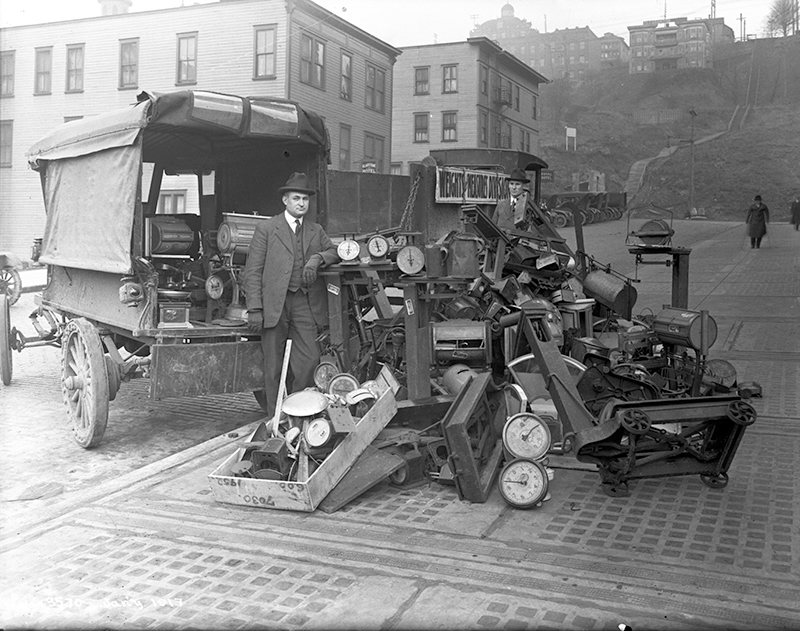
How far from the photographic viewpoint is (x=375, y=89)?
16344 mm

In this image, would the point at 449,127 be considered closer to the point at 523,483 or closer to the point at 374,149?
the point at 374,149

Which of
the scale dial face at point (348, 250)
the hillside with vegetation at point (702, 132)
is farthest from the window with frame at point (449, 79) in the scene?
the scale dial face at point (348, 250)

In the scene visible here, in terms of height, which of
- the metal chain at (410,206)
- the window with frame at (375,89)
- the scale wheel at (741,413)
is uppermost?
the window with frame at (375,89)

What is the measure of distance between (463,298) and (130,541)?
3.76m

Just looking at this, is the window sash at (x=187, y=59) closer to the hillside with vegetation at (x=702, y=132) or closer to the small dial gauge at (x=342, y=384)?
the hillside with vegetation at (x=702, y=132)

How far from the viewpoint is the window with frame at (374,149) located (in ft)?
67.7

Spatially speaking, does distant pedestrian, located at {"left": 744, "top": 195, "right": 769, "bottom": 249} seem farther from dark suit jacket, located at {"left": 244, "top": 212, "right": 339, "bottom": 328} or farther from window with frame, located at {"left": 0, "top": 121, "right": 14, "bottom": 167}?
window with frame, located at {"left": 0, "top": 121, "right": 14, "bottom": 167}

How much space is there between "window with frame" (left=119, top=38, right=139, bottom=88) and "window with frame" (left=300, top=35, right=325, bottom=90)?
731 cm

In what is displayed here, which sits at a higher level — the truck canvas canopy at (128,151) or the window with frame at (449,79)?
the window with frame at (449,79)

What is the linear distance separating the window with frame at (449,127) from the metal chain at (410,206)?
324 cm

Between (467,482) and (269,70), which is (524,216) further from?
(269,70)

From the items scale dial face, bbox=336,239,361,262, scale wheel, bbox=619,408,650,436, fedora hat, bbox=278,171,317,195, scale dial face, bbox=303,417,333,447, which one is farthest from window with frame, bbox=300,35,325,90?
scale wheel, bbox=619,408,650,436

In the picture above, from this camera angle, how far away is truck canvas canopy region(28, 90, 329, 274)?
6.32m

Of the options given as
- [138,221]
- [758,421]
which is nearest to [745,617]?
[758,421]
